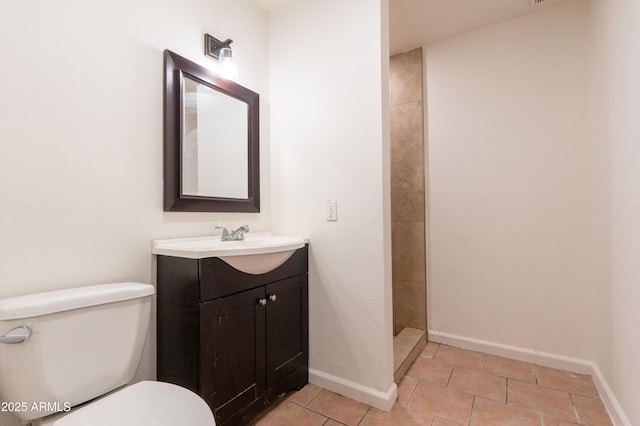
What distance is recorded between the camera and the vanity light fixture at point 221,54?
5.48ft

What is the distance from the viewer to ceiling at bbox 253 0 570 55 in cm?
202

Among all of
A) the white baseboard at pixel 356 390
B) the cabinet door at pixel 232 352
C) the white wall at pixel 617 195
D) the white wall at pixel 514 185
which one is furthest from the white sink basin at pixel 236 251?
the white wall at pixel 617 195

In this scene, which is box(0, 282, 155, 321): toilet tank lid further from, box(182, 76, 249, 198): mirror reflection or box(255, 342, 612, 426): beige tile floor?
box(255, 342, 612, 426): beige tile floor

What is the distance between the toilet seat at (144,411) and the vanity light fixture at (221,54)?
1573 millimetres

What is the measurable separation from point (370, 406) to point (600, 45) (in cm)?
236

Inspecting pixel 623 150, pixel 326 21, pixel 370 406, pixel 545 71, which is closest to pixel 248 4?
pixel 326 21

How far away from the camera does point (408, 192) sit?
2562mm

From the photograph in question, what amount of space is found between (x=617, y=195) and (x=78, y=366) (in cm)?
238

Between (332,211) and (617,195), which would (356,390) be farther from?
(617,195)

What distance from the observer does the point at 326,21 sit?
1.81 metres

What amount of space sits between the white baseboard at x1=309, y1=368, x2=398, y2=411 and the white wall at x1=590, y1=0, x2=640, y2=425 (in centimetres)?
101

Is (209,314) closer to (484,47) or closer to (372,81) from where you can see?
(372,81)

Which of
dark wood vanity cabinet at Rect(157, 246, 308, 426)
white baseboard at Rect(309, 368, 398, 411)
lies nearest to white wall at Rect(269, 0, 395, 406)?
white baseboard at Rect(309, 368, 398, 411)

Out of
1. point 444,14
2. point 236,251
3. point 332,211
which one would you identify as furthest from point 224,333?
point 444,14
